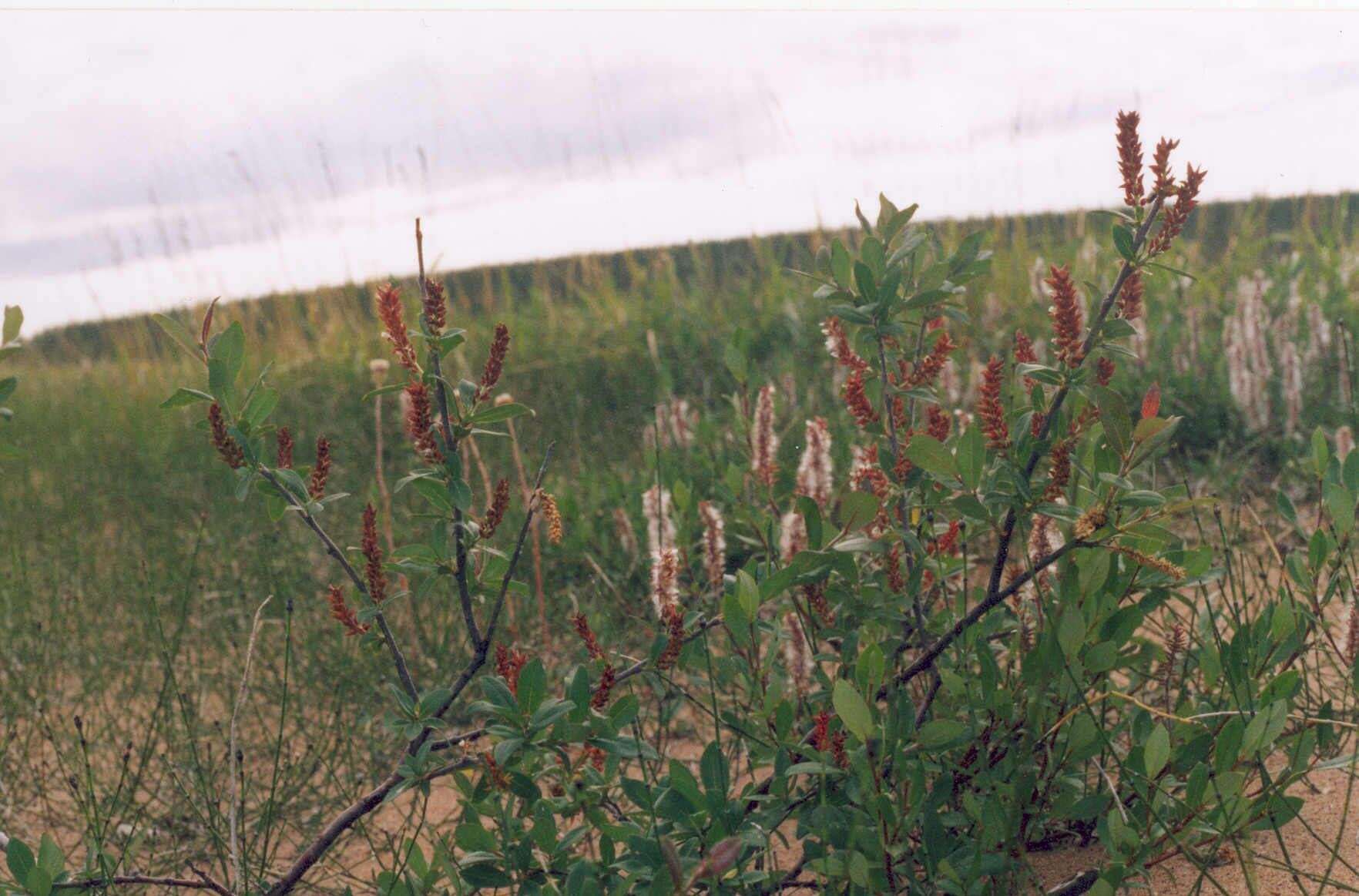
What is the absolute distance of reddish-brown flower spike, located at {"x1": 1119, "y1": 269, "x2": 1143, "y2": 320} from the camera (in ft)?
5.04

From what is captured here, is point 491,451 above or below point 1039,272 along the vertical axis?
below

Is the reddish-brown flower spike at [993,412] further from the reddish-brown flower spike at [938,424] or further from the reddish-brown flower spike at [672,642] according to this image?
the reddish-brown flower spike at [672,642]

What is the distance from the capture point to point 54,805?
289 centimetres

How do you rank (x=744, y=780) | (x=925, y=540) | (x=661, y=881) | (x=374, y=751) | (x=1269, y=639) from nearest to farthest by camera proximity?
(x=661, y=881)
(x=1269, y=639)
(x=925, y=540)
(x=744, y=780)
(x=374, y=751)

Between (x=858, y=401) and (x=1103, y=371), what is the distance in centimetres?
34

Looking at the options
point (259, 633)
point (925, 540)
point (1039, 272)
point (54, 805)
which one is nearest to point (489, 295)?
point (1039, 272)

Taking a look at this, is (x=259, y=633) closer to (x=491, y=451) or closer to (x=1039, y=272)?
(x=491, y=451)

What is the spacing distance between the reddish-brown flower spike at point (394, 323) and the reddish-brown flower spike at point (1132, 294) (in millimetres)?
964

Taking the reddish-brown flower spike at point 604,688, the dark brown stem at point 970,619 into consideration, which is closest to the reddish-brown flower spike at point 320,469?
the reddish-brown flower spike at point 604,688

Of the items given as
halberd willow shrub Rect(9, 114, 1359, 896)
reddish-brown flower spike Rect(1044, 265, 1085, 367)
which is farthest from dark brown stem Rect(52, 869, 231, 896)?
reddish-brown flower spike Rect(1044, 265, 1085, 367)

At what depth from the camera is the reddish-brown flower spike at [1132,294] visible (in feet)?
5.04

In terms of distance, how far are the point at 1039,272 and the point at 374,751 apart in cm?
380

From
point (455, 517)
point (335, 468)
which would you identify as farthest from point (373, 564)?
point (335, 468)

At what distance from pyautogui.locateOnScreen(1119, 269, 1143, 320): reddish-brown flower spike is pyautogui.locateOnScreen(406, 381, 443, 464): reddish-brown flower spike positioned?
0.96m
